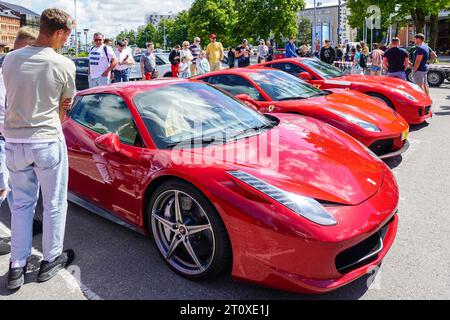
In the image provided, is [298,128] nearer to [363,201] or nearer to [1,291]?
[363,201]

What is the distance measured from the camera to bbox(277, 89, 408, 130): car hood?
5.21 m

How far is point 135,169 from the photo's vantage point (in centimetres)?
305

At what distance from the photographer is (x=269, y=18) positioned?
3027cm

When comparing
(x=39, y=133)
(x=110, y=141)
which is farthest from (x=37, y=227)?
(x=39, y=133)

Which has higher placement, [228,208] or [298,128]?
[298,128]

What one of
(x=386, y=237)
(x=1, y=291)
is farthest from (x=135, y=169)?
(x=386, y=237)

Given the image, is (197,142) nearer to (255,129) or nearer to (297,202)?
(255,129)

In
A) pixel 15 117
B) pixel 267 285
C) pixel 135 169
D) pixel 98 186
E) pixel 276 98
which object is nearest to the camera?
pixel 267 285

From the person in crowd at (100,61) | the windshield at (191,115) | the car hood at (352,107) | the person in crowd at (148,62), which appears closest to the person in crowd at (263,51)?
the person in crowd at (148,62)

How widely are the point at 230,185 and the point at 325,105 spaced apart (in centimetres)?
337

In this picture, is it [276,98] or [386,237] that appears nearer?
[386,237]

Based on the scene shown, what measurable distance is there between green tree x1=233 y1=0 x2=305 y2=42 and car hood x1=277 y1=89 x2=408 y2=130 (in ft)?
84.1

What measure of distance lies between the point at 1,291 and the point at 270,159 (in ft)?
6.75

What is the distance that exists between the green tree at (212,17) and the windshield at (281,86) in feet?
135
